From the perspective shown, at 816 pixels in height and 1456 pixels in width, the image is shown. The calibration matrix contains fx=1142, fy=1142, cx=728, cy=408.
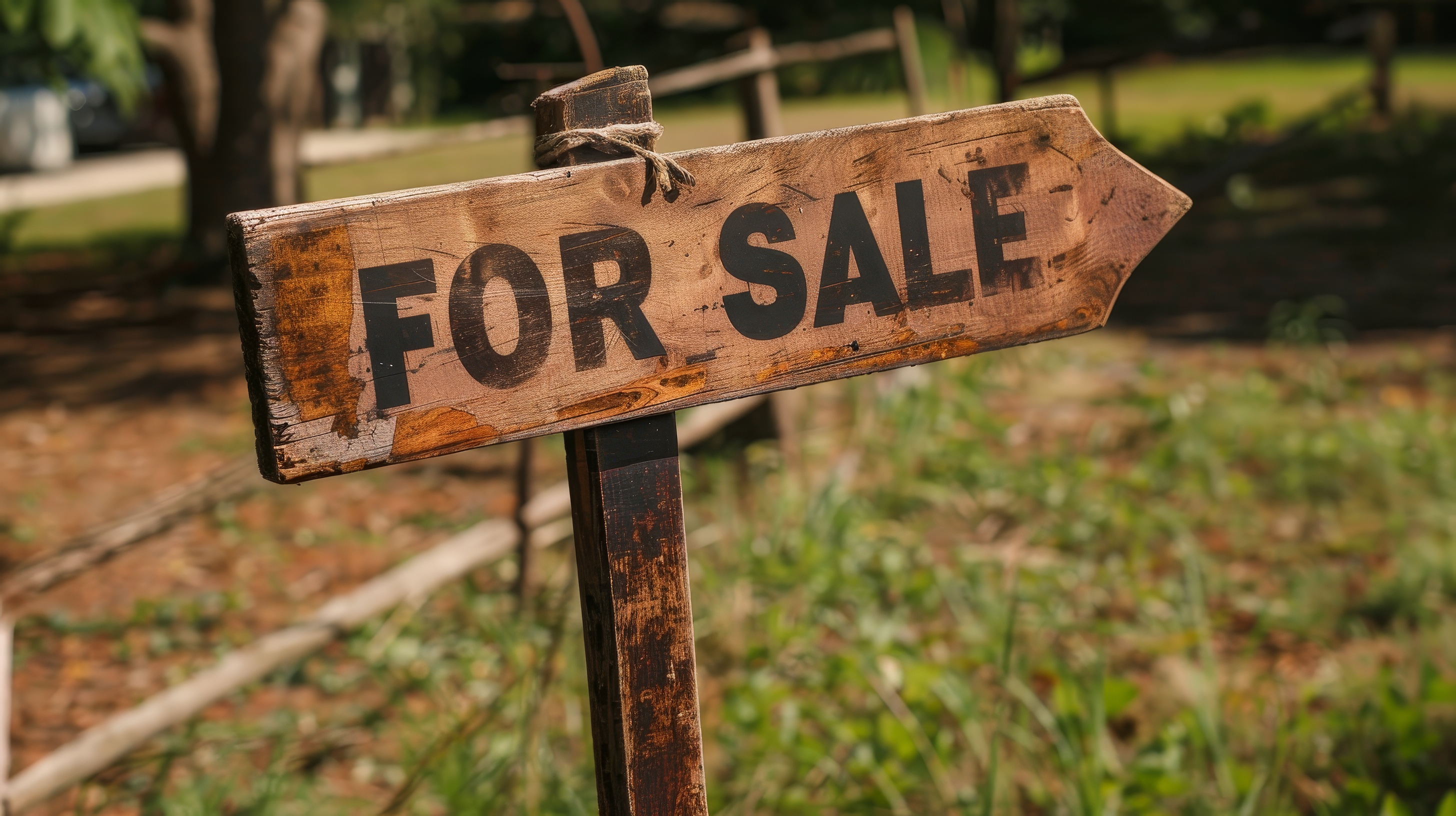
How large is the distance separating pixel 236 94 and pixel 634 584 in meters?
5.58

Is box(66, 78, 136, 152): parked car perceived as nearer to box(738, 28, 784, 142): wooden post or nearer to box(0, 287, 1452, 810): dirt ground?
box(0, 287, 1452, 810): dirt ground

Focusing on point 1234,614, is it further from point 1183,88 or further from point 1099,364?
point 1183,88

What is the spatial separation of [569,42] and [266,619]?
616 inches

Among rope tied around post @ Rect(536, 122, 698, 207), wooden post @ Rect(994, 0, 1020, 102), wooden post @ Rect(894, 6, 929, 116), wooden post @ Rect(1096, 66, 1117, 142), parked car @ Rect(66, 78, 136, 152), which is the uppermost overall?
parked car @ Rect(66, 78, 136, 152)

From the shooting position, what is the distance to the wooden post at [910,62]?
12.9 ft

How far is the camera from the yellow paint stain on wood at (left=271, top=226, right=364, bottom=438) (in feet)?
2.96

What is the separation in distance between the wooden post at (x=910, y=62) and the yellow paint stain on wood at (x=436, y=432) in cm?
321

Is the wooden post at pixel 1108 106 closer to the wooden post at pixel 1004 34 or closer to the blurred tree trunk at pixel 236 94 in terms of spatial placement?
the wooden post at pixel 1004 34

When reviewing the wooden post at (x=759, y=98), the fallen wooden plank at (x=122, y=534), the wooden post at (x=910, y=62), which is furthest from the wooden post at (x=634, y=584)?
the wooden post at (x=910, y=62)

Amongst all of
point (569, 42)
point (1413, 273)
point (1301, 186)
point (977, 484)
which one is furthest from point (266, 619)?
point (569, 42)

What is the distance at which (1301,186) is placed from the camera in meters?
7.63

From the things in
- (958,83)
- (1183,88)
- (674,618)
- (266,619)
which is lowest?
(266,619)

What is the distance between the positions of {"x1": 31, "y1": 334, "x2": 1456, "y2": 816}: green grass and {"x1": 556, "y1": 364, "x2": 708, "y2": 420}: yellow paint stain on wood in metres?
0.80

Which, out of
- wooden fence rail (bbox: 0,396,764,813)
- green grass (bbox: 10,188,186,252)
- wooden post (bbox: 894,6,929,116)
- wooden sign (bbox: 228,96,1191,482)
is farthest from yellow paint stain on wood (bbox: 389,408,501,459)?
green grass (bbox: 10,188,186,252)
